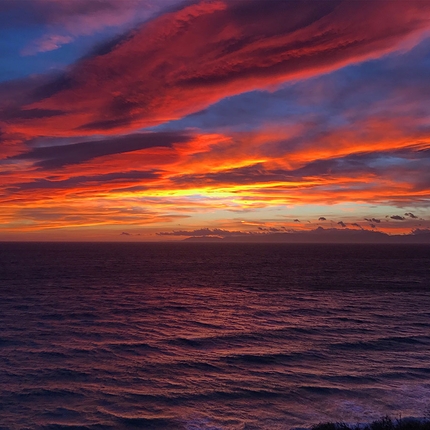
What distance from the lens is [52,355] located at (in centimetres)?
3325

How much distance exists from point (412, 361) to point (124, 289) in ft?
182

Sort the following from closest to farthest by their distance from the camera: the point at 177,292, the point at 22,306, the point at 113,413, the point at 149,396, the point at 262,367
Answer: the point at 113,413 → the point at 149,396 → the point at 262,367 → the point at 22,306 → the point at 177,292

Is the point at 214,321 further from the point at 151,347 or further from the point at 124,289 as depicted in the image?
the point at 124,289

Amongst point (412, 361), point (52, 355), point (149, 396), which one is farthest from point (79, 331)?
point (412, 361)

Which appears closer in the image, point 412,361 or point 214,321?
point 412,361

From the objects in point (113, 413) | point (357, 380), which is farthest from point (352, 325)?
point (113, 413)

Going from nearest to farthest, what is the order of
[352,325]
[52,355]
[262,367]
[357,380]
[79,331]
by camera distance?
1. [357,380]
2. [262,367]
3. [52,355]
4. [79,331]
5. [352,325]

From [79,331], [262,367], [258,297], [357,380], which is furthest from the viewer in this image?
[258,297]

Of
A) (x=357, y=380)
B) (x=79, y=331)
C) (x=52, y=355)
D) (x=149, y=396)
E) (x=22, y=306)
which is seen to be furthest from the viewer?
(x=22, y=306)

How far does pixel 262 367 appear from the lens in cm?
3103

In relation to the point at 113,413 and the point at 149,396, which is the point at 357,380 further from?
the point at 113,413

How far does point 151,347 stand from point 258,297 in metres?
34.0

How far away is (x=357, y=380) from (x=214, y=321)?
2201cm

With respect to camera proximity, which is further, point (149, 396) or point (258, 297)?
point (258, 297)
